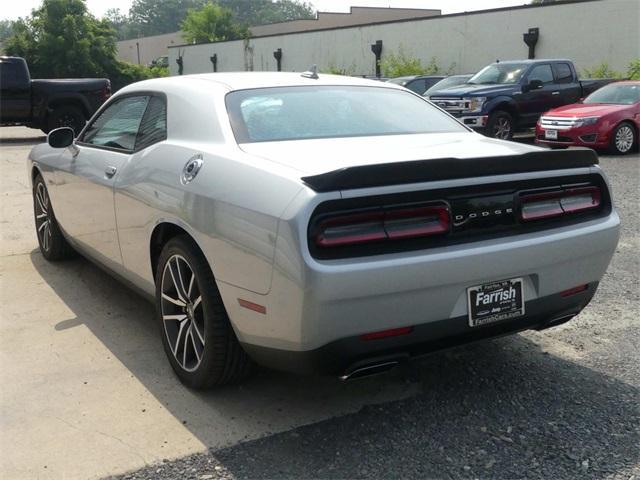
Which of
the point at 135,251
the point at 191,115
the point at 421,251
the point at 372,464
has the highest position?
the point at 191,115

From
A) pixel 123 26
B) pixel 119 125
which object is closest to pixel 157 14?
pixel 123 26

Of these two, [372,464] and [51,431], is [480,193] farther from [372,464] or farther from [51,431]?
[51,431]

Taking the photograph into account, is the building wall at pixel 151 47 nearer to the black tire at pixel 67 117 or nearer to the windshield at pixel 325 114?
the black tire at pixel 67 117

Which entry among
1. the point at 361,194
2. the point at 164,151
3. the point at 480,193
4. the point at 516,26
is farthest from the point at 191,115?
the point at 516,26

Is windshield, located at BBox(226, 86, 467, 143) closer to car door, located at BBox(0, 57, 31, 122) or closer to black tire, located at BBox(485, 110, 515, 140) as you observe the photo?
black tire, located at BBox(485, 110, 515, 140)

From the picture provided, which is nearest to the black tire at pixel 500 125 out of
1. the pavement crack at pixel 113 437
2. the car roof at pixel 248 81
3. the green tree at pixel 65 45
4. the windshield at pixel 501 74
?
the windshield at pixel 501 74

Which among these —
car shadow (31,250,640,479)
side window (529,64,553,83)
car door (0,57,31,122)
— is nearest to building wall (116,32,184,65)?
car door (0,57,31,122)

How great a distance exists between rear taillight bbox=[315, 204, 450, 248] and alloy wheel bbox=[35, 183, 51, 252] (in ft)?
11.7

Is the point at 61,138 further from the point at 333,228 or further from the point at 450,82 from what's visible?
the point at 450,82

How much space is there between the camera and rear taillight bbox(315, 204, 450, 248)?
2.60 metres

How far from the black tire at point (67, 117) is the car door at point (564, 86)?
11113mm

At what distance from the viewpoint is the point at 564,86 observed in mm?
15508

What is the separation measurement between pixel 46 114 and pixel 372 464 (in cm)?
1586

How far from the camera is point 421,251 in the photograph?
272 cm
